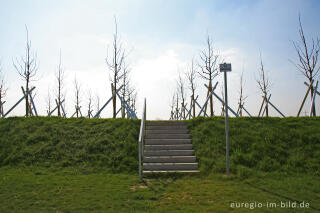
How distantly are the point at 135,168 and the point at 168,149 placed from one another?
154cm

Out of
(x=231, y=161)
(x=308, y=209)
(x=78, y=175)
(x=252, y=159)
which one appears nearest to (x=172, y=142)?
(x=231, y=161)

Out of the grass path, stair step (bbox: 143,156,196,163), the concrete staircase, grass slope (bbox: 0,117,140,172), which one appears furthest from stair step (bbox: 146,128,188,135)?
the grass path

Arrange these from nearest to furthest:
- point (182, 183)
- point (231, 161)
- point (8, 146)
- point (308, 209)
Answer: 1. point (308, 209)
2. point (182, 183)
3. point (231, 161)
4. point (8, 146)

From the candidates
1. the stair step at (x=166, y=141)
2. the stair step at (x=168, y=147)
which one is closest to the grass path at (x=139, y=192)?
the stair step at (x=168, y=147)

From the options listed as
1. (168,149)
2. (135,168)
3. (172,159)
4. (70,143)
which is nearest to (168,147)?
(168,149)

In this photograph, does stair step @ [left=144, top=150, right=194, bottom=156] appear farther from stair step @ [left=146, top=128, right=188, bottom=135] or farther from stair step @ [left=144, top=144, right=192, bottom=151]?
stair step @ [left=146, top=128, right=188, bottom=135]

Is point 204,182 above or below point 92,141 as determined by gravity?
below

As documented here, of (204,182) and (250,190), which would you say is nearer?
(250,190)

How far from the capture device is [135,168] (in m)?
7.38

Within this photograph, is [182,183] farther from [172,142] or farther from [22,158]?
[22,158]

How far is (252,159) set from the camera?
7406 mm

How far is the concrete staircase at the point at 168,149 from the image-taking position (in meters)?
7.30

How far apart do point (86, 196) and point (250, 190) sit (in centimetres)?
386

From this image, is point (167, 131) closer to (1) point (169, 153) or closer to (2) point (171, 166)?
(1) point (169, 153)
